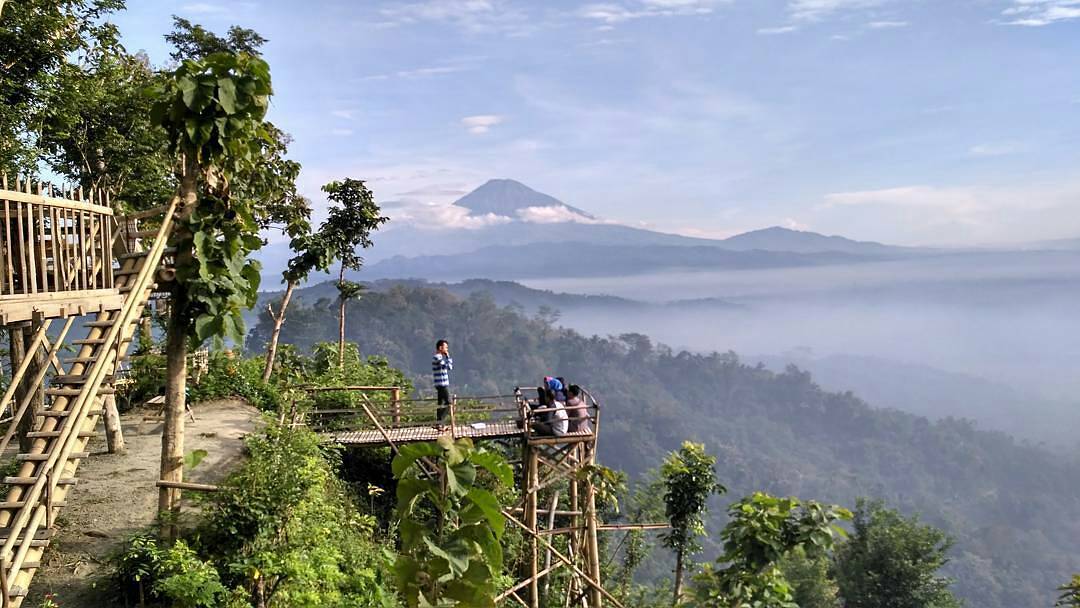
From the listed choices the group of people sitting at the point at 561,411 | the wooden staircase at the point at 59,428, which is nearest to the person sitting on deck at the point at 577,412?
the group of people sitting at the point at 561,411

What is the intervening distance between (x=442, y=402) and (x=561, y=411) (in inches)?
117

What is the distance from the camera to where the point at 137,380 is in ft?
56.6

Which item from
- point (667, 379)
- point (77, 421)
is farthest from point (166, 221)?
point (667, 379)

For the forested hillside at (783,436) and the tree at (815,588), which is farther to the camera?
the forested hillside at (783,436)

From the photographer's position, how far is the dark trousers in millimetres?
15188

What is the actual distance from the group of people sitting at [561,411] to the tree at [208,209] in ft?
22.0

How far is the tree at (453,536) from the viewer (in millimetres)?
3975

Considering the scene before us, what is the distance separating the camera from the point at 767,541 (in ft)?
32.4

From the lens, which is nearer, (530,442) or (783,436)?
(530,442)

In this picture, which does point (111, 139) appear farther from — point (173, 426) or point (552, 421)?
point (552, 421)

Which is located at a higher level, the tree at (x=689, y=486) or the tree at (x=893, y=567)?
the tree at (x=689, y=486)

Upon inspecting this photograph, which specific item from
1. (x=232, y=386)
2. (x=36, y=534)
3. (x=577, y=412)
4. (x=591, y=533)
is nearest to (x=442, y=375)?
(x=577, y=412)

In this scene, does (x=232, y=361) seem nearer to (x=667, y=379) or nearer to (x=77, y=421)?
(x=77, y=421)

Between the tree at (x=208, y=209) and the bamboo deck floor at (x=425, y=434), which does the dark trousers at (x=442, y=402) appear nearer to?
the bamboo deck floor at (x=425, y=434)
